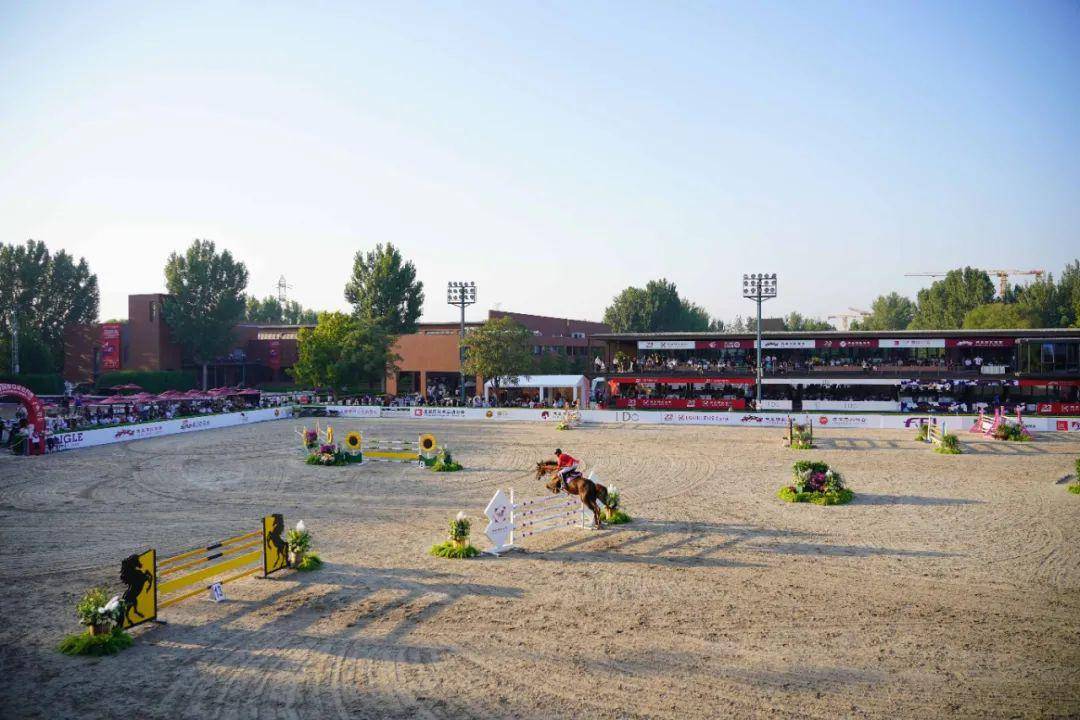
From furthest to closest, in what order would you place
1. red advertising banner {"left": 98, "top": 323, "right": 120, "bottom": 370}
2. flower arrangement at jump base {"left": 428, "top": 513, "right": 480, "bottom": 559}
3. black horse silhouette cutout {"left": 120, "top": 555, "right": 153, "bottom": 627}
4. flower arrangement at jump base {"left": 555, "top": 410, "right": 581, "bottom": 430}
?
red advertising banner {"left": 98, "top": 323, "right": 120, "bottom": 370}, flower arrangement at jump base {"left": 555, "top": 410, "right": 581, "bottom": 430}, flower arrangement at jump base {"left": 428, "top": 513, "right": 480, "bottom": 559}, black horse silhouette cutout {"left": 120, "top": 555, "right": 153, "bottom": 627}

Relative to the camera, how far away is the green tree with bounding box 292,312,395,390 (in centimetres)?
5838

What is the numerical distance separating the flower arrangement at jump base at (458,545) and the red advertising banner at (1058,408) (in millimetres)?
47040

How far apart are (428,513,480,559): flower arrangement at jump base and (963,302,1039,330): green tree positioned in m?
88.6

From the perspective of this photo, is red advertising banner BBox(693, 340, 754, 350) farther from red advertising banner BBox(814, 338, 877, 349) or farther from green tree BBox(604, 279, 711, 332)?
green tree BBox(604, 279, 711, 332)

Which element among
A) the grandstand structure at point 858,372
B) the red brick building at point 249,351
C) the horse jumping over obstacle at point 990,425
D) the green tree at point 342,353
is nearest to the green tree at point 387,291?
the red brick building at point 249,351

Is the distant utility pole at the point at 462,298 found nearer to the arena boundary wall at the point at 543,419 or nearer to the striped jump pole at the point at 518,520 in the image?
the arena boundary wall at the point at 543,419

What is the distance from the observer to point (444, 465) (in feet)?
88.5

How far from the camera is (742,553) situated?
15383mm

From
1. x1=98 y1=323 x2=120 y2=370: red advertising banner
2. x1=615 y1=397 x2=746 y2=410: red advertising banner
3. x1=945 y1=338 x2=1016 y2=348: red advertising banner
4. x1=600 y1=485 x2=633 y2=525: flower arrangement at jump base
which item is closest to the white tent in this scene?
x1=615 y1=397 x2=746 y2=410: red advertising banner

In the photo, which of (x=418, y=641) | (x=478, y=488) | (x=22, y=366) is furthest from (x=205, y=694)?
(x=22, y=366)

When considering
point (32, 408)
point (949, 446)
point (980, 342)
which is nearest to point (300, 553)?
point (32, 408)

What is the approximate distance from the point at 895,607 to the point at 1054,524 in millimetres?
9089

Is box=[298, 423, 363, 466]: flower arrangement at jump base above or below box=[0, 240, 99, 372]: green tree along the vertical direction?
below

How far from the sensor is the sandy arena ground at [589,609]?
348 inches
